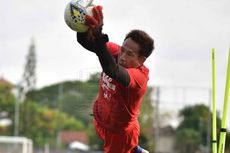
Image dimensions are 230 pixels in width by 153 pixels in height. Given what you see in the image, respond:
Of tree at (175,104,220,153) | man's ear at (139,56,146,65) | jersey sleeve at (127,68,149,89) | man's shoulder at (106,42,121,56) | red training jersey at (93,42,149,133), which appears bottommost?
tree at (175,104,220,153)

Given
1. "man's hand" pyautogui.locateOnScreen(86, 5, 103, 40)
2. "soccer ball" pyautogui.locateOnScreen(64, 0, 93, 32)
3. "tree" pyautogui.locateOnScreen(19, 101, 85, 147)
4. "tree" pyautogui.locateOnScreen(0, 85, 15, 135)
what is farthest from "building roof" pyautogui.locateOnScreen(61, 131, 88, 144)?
"man's hand" pyautogui.locateOnScreen(86, 5, 103, 40)

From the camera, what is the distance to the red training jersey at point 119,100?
6.88 metres

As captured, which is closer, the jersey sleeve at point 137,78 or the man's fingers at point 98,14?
the man's fingers at point 98,14

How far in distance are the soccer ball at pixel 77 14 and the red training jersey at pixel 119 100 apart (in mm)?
808

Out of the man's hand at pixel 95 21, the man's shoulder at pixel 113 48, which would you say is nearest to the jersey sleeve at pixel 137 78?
the man's shoulder at pixel 113 48

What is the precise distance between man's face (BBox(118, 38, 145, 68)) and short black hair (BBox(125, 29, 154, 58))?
0.15ft

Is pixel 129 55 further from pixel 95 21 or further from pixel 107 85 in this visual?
pixel 95 21

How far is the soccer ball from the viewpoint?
20.0 ft

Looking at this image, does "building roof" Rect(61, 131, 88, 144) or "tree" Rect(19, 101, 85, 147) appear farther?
"building roof" Rect(61, 131, 88, 144)

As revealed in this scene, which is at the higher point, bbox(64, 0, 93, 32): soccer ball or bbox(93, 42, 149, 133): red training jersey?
bbox(64, 0, 93, 32): soccer ball

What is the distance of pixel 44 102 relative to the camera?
6056 centimetres

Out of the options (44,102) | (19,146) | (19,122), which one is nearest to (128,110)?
(19,146)

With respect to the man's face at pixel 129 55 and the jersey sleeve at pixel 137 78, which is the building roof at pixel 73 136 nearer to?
the man's face at pixel 129 55

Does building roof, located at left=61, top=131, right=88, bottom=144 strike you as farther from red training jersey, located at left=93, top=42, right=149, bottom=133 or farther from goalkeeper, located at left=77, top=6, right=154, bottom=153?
red training jersey, located at left=93, top=42, right=149, bottom=133
